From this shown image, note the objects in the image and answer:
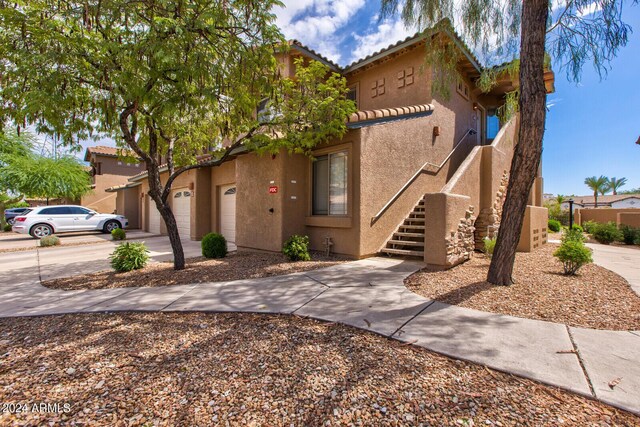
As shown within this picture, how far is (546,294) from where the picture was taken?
470 cm

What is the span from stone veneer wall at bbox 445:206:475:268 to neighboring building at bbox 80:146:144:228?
944 inches

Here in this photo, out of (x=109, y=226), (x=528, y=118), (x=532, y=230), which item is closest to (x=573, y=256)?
(x=528, y=118)

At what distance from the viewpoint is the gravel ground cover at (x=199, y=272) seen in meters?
5.91

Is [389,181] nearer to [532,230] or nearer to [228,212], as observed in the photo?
[532,230]

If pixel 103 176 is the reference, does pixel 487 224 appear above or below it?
below

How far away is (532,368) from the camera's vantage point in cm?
265

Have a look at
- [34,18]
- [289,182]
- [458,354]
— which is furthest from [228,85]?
[458,354]

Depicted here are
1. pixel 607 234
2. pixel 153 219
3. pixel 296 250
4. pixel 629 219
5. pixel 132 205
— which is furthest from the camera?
pixel 132 205

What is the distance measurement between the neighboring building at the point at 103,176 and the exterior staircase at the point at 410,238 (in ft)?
72.9

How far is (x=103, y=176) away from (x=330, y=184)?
80.7 ft

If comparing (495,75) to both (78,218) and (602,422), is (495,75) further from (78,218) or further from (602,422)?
(78,218)

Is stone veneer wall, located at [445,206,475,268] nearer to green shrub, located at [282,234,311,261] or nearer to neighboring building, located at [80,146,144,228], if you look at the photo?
green shrub, located at [282,234,311,261]

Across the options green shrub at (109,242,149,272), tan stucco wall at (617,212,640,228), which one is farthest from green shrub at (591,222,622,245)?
green shrub at (109,242,149,272)

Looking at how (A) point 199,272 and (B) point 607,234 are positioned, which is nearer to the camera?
(A) point 199,272
